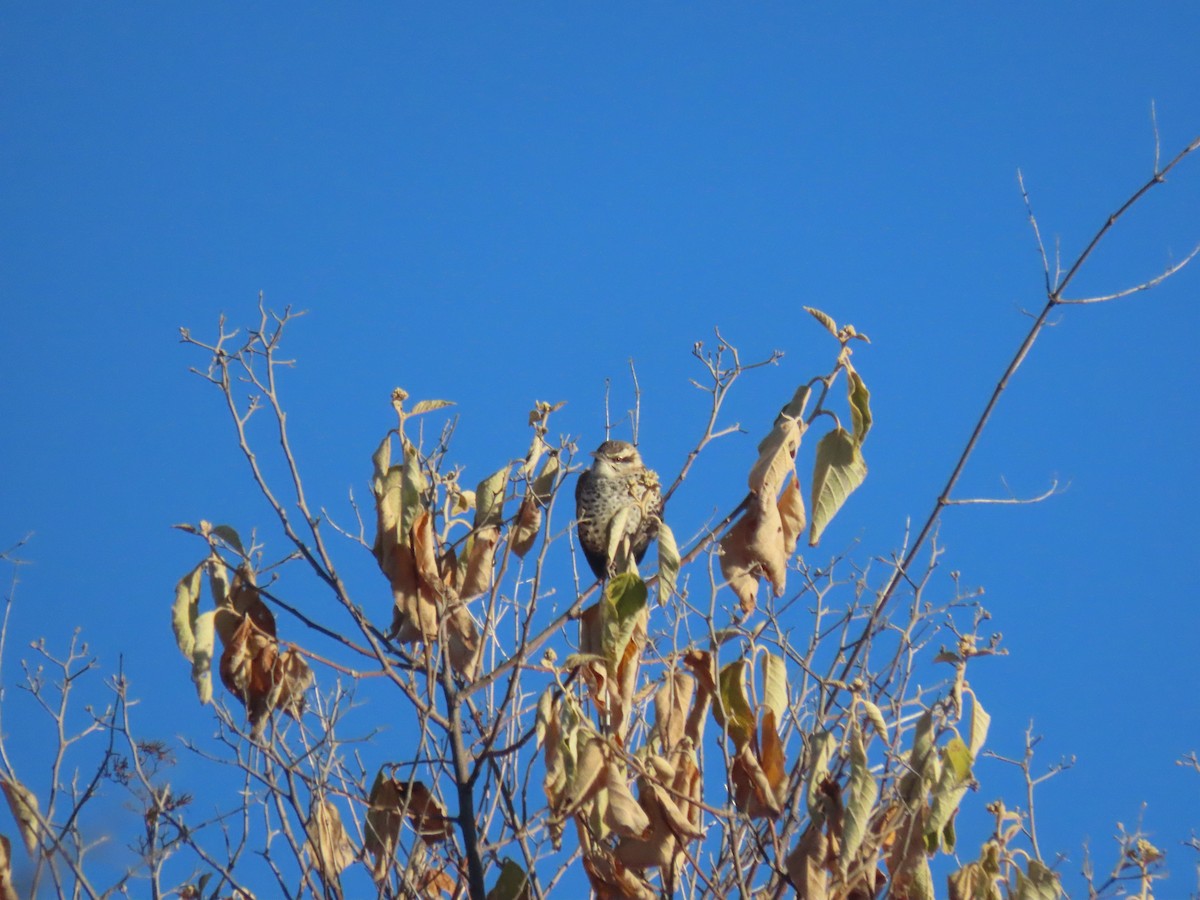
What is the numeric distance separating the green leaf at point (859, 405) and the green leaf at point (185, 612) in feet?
4.74

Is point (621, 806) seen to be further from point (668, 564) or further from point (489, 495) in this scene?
point (489, 495)

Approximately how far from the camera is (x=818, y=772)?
2301 millimetres

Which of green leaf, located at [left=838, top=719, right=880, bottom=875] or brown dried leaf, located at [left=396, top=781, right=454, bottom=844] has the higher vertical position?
brown dried leaf, located at [left=396, top=781, right=454, bottom=844]

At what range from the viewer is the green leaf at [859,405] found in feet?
8.11

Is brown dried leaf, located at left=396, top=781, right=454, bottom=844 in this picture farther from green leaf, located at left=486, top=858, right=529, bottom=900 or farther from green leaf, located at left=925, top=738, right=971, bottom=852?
green leaf, located at left=925, top=738, right=971, bottom=852

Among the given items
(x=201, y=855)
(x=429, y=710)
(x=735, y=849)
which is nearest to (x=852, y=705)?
(x=735, y=849)

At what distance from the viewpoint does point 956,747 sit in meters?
2.38

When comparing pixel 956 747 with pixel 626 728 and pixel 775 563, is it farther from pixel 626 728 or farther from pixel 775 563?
pixel 626 728

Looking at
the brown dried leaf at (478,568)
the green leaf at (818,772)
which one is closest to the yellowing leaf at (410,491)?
the brown dried leaf at (478,568)

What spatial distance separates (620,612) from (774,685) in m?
0.34

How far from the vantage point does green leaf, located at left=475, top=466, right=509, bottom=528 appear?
2893 mm

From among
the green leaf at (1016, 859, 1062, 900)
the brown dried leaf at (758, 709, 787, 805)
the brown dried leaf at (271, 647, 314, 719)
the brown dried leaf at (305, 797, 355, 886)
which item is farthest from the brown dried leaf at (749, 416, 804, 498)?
the brown dried leaf at (305, 797, 355, 886)

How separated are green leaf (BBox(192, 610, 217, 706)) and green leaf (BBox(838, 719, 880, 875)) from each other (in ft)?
4.32

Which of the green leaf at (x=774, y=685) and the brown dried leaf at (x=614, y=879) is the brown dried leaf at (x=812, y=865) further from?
the brown dried leaf at (x=614, y=879)
